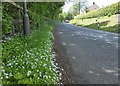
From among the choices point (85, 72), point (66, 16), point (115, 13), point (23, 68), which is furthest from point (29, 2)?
point (66, 16)

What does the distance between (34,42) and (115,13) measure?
33.2 m

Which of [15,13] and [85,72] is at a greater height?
[15,13]

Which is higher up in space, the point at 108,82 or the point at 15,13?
the point at 15,13

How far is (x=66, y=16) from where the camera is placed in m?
91.1

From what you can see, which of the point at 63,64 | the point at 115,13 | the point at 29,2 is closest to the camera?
the point at 63,64

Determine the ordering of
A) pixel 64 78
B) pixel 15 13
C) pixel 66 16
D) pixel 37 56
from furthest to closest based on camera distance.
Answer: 1. pixel 66 16
2. pixel 15 13
3. pixel 64 78
4. pixel 37 56

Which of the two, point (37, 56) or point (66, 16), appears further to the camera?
point (66, 16)

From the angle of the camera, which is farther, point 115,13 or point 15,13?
point 115,13

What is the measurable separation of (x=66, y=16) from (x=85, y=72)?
3322 inches

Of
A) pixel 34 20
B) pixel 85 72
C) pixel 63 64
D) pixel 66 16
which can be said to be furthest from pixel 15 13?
pixel 66 16

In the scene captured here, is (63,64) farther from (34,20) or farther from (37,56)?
(34,20)

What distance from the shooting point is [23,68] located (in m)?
4.40

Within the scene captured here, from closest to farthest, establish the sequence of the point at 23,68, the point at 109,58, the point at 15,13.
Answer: the point at 23,68 < the point at 109,58 < the point at 15,13

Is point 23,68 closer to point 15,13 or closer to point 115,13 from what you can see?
point 15,13
